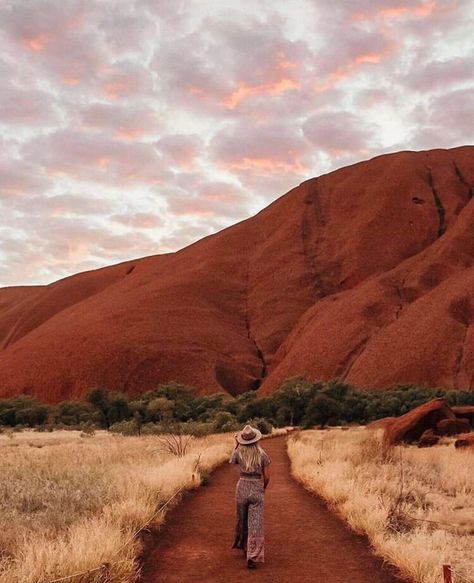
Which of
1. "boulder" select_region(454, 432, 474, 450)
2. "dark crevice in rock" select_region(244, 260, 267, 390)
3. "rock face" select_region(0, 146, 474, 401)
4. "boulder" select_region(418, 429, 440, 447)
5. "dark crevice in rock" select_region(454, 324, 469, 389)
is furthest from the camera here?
"dark crevice in rock" select_region(244, 260, 267, 390)

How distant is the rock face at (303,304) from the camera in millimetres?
72188

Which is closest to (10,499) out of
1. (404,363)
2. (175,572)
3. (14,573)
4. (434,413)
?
(175,572)

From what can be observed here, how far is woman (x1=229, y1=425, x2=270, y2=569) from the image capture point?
312 inches

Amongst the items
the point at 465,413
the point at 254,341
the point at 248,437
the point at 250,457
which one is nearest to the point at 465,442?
the point at 465,413

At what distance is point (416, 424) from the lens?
27500mm

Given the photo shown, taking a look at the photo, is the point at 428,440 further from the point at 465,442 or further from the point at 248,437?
the point at 248,437

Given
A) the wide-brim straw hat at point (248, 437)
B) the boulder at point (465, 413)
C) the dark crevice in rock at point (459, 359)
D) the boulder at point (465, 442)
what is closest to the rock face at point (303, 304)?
the dark crevice in rock at point (459, 359)

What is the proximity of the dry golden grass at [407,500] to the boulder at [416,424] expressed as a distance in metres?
6.68

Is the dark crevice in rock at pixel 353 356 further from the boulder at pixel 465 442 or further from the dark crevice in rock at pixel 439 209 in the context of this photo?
the boulder at pixel 465 442

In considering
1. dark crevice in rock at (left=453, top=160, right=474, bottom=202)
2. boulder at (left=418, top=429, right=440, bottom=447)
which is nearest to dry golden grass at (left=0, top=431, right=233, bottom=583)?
boulder at (left=418, top=429, right=440, bottom=447)

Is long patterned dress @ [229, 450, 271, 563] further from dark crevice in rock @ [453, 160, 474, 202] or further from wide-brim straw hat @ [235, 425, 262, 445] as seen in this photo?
dark crevice in rock @ [453, 160, 474, 202]

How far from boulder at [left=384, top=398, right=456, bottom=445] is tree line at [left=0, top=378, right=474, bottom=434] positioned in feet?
61.0

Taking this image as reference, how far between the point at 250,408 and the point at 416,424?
85.0 feet

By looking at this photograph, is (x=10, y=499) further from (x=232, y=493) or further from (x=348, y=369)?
(x=348, y=369)
